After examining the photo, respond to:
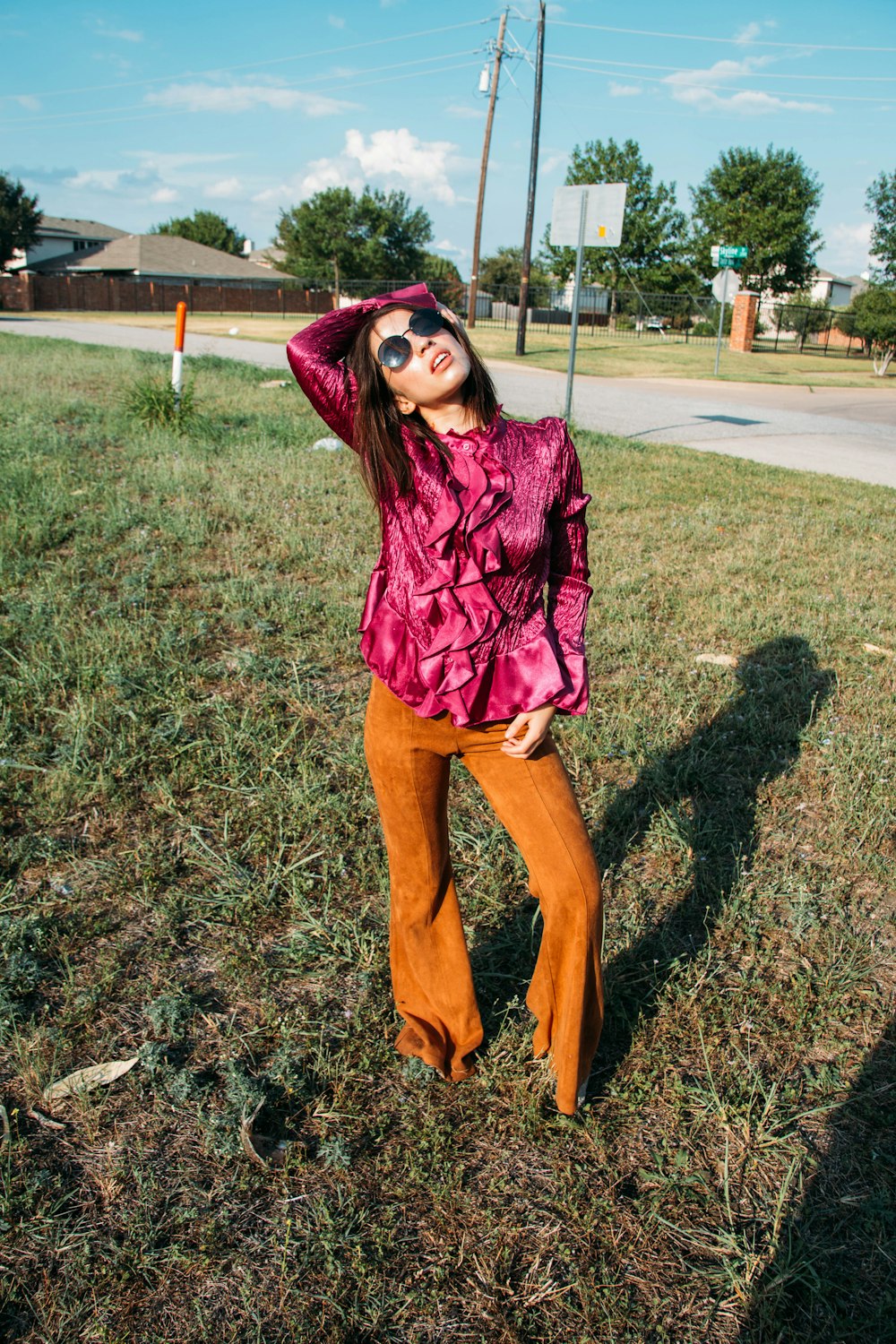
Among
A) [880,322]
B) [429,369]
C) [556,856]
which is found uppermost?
[880,322]

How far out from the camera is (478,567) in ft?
5.84

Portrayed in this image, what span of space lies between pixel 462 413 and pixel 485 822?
1766 mm

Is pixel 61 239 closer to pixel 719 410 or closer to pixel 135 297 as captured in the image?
pixel 135 297

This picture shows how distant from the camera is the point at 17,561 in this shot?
Result: 5219mm

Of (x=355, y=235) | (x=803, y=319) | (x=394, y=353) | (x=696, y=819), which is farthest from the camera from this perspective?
(x=355, y=235)

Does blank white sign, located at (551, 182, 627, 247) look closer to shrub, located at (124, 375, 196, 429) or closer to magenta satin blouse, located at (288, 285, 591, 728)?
shrub, located at (124, 375, 196, 429)

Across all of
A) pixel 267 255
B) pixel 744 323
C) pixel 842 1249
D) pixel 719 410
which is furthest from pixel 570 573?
pixel 267 255

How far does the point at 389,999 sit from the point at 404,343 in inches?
66.2

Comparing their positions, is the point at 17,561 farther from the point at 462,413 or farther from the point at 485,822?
the point at 462,413

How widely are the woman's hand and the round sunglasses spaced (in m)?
0.70

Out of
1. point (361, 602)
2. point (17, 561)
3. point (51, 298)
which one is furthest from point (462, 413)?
point (51, 298)

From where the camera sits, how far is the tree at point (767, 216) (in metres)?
50.2

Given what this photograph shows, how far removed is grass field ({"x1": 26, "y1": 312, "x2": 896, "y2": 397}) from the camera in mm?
24172

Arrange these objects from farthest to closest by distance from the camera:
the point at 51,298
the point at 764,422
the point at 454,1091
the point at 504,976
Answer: the point at 51,298, the point at 764,422, the point at 504,976, the point at 454,1091
